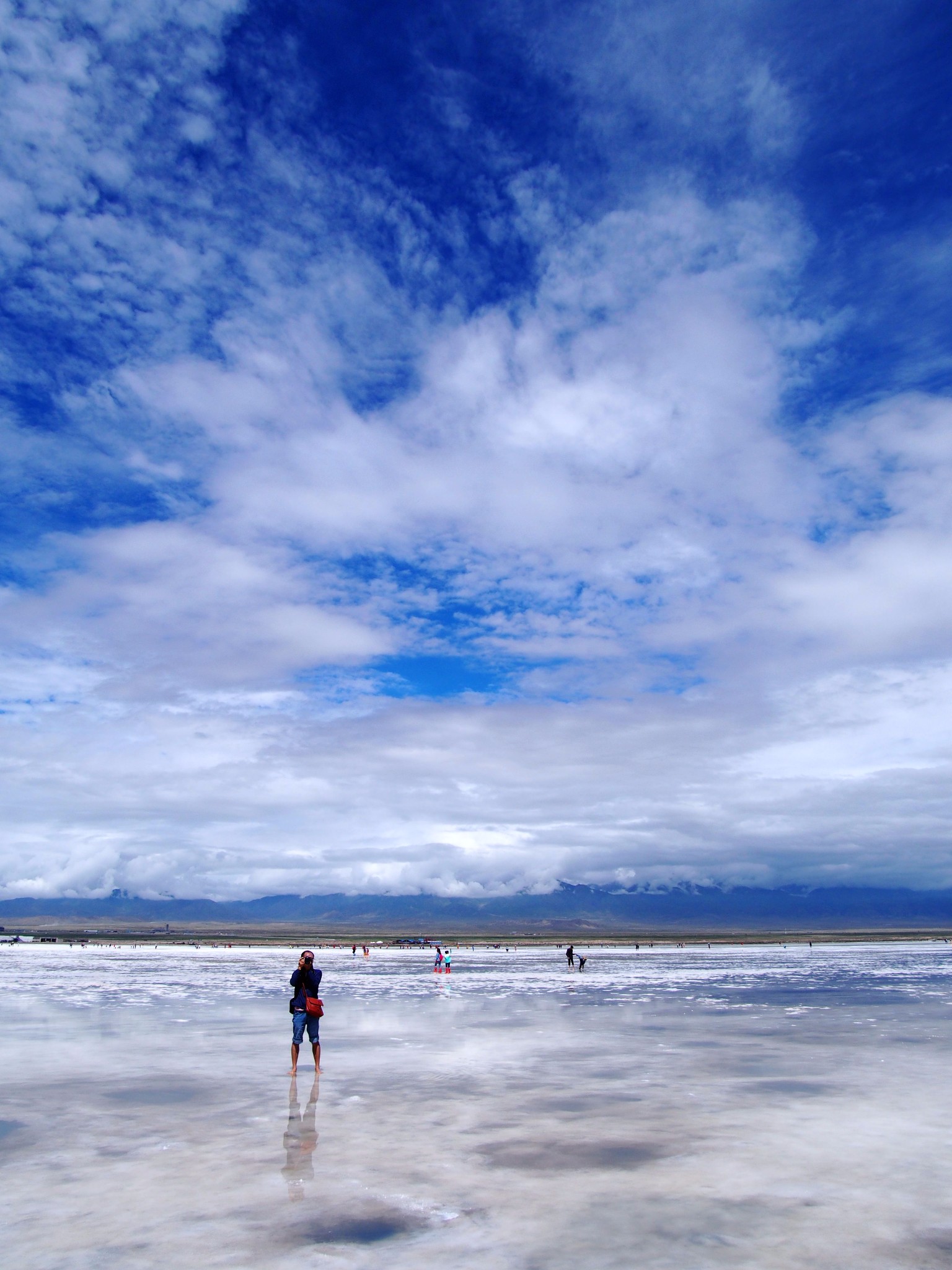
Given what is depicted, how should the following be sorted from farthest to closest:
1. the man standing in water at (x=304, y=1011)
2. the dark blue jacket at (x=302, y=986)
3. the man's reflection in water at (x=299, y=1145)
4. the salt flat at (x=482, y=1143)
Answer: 1. the dark blue jacket at (x=302, y=986)
2. the man standing in water at (x=304, y=1011)
3. the man's reflection in water at (x=299, y=1145)
4. the salt flat at (x=482, y=1143)

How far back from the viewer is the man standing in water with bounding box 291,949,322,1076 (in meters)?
16.0

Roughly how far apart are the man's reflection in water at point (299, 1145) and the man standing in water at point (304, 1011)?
3.91 feet

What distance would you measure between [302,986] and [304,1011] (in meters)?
0.44

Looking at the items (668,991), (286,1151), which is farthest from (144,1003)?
(286,1151)

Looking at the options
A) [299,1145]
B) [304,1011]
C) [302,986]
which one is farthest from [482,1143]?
[302,986]

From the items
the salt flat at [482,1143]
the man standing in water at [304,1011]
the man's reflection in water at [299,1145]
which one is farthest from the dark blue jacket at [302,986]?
the man's reflection in water at [299,1145]

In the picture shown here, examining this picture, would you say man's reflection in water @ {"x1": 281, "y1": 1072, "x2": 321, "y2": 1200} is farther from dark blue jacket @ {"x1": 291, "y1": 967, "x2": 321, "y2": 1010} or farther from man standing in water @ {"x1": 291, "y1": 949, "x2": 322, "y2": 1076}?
dark blue jacket @ {"x1": 291, "y1": 967, "x2": 321, "y2": 1010}

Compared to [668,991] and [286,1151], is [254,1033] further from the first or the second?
[668,991]

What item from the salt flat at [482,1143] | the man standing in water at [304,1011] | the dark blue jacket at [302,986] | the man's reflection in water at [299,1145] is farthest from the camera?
the dark blue jacket at [302,986]

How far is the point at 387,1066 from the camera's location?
17.7 m

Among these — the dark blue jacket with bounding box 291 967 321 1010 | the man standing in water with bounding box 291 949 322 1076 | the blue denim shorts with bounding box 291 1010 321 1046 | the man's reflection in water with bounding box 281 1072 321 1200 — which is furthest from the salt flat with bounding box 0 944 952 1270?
the dark blue jacket with bounding box 291 967 321 1010

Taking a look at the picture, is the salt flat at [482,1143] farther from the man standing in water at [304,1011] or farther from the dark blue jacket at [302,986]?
the dark blue jacket at [302,986]

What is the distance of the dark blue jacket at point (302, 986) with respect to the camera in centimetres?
1619

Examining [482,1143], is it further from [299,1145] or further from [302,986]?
[302,986]
